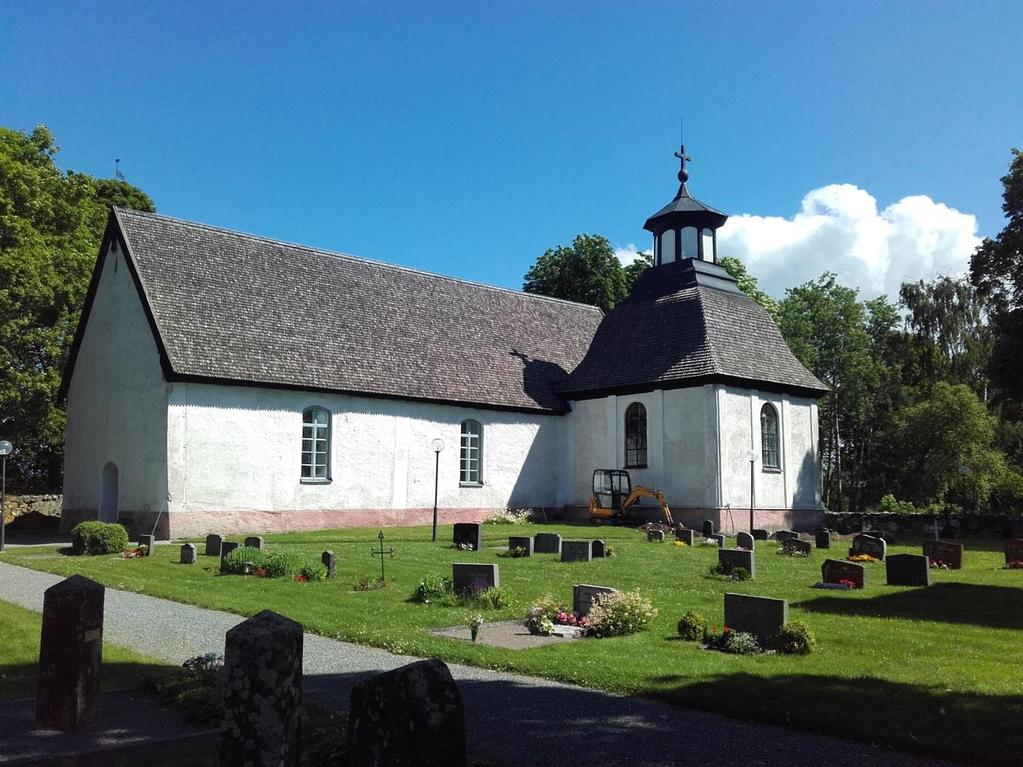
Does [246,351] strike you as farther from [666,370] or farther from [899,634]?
[899,634]

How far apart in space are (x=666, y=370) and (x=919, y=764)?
27.1 metres

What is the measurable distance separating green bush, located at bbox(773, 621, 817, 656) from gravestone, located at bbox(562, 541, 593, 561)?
9566 mm

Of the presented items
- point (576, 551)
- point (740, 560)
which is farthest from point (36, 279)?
point (740, 560)

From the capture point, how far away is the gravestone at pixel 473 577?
1398cm

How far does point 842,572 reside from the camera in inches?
628

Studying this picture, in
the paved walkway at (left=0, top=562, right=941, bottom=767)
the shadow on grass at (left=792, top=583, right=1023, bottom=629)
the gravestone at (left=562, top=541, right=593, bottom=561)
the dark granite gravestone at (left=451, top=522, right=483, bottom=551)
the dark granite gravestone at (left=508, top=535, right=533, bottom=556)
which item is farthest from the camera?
the dark granite gravestone at (left=451, top=522, right=483, bottom=551)

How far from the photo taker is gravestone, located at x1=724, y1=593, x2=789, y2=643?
1046cm

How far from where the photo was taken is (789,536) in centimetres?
2425

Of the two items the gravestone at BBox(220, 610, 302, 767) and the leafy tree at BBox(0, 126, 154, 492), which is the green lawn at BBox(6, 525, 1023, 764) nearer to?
the gravestone at BBox(220, 610, 302, 767)

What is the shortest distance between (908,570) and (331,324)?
70.0ft

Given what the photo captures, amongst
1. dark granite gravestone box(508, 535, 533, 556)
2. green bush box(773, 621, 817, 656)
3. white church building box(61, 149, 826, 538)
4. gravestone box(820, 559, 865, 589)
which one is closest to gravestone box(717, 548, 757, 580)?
gravestone box(820, 559, 865, 589)

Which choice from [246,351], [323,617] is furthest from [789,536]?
[246,351]

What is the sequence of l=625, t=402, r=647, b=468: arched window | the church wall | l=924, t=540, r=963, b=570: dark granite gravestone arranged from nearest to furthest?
l=924, t=540, r=963, b=570: dark granite gravestone
the church wall
l=625, t=402, r=647, b=468: arched window

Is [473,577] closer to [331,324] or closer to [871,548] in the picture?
[871,548]
